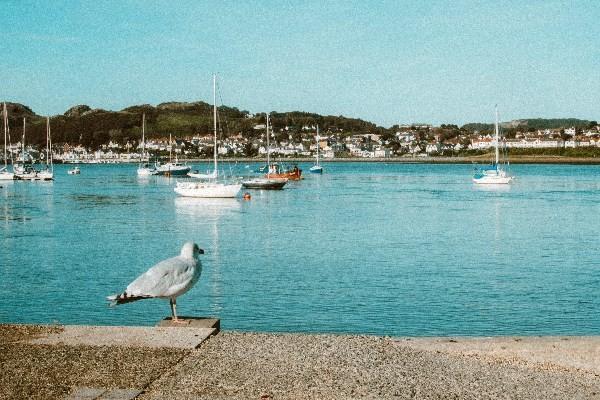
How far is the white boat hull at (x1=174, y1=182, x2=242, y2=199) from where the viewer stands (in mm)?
59312

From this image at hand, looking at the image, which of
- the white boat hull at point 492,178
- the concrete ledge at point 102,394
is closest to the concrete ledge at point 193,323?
the concrete ledge at point 102,394

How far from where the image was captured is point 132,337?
885 centimetres

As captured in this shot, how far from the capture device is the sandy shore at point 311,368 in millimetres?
7168

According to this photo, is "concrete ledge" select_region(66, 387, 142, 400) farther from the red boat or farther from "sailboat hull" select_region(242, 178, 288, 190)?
the red boat

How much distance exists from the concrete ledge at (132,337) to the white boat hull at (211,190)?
4993 cm

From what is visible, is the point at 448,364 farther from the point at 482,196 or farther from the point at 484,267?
the point at 482,196

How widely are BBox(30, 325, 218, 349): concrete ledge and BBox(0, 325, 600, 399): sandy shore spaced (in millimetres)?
119

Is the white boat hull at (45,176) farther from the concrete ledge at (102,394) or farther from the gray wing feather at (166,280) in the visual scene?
the concrete ledge at (102,394)

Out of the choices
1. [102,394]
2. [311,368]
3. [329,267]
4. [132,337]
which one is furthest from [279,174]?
[102,394]

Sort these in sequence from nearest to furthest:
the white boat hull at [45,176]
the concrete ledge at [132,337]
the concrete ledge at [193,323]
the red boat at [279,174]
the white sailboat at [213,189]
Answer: the concrete ledge at [132,337]
the concrete ledge at [193,323]
the white sailboat at [213,189]
the red boat at [279,174]
the white boat hull at [45,176]

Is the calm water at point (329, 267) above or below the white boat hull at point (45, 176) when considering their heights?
below

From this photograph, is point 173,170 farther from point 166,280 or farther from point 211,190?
point 166,280

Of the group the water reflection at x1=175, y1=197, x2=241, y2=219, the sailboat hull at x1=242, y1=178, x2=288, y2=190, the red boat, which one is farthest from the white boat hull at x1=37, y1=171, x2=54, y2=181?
the water reflection at x1=175, y1=197, x2=241, y2=219

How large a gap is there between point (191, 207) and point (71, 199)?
16175 millimetres
